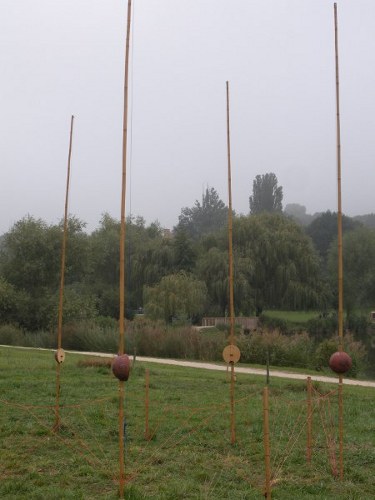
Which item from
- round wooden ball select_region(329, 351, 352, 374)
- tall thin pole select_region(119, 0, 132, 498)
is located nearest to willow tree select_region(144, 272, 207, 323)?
round wooden ball select_region(329, 351, 352, 374)

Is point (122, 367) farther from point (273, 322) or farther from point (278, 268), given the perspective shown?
point (278, 268)

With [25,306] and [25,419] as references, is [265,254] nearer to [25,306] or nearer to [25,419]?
[25,306]

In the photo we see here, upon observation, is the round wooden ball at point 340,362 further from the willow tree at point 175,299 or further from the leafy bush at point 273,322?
the leafy bush at point 273,322

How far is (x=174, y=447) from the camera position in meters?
8.05

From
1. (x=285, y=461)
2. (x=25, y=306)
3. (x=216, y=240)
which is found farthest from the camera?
(x=216, y=240)

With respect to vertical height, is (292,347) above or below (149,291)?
below

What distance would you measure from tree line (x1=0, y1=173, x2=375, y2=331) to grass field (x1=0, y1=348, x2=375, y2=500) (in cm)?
2113

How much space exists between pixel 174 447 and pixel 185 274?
97.7 ft

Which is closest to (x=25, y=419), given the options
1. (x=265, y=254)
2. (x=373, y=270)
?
(x=265, y=254)

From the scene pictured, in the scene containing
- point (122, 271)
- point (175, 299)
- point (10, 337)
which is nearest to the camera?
point (122, 271)

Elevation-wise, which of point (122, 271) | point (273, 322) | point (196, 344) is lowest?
point (196, 344)

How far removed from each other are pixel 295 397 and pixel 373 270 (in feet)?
114

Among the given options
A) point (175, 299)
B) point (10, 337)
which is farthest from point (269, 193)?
point (10, 337)

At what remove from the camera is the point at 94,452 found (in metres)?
7.73
